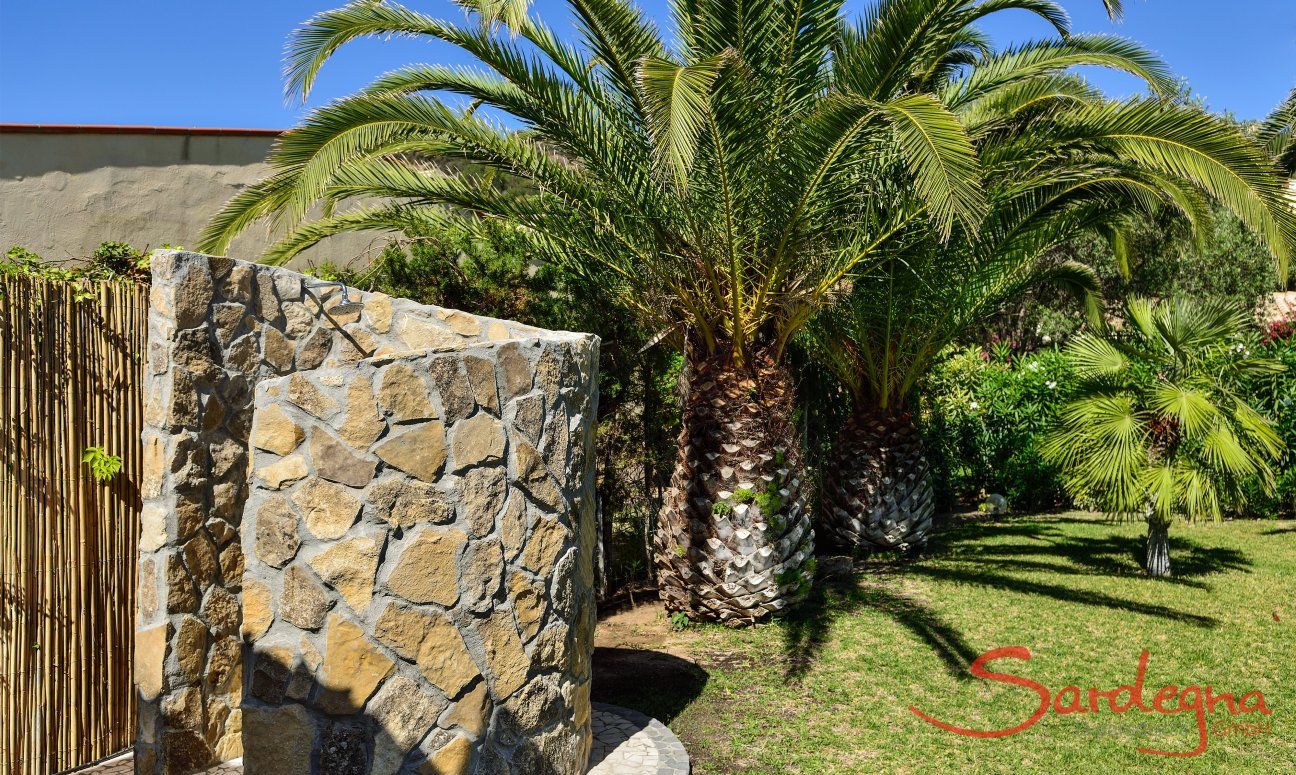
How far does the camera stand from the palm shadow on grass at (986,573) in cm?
767

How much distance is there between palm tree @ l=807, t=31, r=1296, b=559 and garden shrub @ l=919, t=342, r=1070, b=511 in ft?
7.27

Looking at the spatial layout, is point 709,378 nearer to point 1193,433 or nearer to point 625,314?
point 625,314

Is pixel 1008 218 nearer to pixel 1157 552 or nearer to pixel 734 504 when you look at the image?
pixel 1157 552

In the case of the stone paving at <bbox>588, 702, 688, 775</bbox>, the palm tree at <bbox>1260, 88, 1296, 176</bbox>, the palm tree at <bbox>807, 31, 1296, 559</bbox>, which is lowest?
the stone paving at <bbox>588, 702, 688, 775</bbox>

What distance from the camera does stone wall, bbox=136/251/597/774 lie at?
402 centimetres

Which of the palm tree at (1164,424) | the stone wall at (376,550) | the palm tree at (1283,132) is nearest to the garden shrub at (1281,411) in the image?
the palm tree at (1164,424)

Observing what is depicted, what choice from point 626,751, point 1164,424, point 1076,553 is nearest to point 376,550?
point 626,751

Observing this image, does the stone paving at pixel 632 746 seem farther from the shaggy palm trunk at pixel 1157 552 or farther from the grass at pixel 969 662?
the shaggy palm trunk at pixel 1157 552

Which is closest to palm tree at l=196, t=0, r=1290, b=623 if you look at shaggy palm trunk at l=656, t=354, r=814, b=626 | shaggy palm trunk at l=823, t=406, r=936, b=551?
shaggy palm trunk at l=656, t=354, r=814, b=626

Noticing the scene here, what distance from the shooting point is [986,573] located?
31.6 feet

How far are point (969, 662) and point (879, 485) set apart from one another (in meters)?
3.63

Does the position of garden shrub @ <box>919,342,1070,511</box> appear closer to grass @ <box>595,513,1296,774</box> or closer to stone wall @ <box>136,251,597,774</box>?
grass @ <box>595,513,1296,774</box>

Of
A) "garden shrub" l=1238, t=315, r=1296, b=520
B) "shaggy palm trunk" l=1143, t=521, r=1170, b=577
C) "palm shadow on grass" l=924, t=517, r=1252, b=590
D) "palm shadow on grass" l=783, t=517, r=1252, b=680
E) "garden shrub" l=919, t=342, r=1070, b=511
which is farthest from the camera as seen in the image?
"garden shrub" l=919, t=342, r=1070, b=511

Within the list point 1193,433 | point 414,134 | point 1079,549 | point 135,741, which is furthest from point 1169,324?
point 135,741
